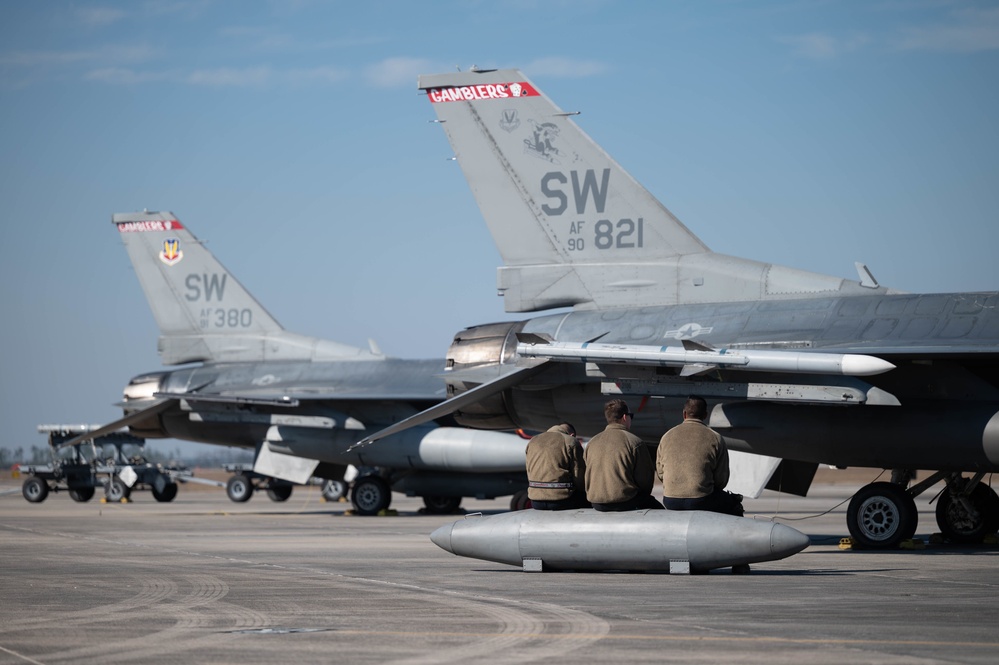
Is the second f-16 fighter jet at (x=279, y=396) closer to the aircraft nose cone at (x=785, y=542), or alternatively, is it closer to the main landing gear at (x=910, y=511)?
the main landing gear at (x=910, y=511)

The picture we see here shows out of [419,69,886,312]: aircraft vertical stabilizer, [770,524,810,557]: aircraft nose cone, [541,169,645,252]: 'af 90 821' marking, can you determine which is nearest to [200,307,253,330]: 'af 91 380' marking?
[419,69,886,312]: aircraft vertical stabilizer

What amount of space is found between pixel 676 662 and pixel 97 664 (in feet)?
8.54

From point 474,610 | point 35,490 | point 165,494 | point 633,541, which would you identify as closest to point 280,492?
point 165,494

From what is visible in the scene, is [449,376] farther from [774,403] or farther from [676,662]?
[676,662]

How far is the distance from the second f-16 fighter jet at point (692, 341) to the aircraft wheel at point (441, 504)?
1060 centimetres

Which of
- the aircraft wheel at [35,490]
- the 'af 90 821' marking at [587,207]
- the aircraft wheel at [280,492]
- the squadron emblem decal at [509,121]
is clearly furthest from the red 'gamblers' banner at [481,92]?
the aircraft wheel at [35,490]

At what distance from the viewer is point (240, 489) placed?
110ft

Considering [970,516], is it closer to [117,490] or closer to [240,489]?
[240,489]

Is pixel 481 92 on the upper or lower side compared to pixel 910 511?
upper

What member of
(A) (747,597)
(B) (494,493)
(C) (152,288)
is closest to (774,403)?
(A) (747,597)

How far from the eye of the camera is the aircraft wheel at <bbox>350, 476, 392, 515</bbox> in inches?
969

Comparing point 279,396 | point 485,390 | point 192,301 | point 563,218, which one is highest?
point 192,301

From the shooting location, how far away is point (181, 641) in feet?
20.7

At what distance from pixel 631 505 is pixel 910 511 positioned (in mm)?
3827
